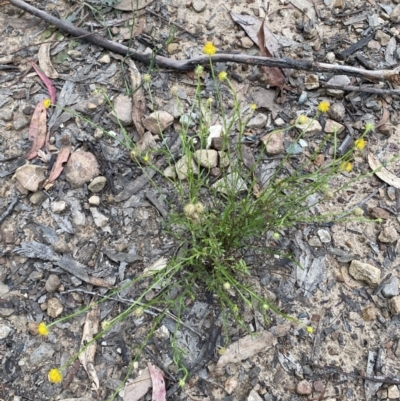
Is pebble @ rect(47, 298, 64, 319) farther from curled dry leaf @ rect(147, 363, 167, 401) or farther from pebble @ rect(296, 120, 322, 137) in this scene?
pebble @ rect(296, 120, 322, 137)

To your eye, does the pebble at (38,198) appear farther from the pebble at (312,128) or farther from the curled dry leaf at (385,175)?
the curled dry leaf at (385,175)

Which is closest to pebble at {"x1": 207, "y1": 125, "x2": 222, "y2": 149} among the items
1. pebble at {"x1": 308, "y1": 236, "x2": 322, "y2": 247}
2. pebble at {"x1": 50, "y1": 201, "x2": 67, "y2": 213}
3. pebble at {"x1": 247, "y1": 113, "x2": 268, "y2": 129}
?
pebble at {"x1": 247, "y1": 113, "x2": 268, "y2": 129}

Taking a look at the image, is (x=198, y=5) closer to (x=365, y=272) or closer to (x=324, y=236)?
(x=324, y=236)

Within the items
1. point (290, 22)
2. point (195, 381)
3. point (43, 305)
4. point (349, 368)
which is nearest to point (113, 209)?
point (43, 305)

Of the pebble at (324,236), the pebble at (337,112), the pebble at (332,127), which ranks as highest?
the pebble at (337,112)

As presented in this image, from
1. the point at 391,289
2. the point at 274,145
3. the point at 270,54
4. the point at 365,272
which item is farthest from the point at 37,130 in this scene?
the point at 391,289

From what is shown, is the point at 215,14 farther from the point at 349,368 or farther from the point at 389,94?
the point at 349,368

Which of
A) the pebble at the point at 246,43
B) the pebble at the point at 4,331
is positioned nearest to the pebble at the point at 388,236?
the pebble at the point at 246,43
